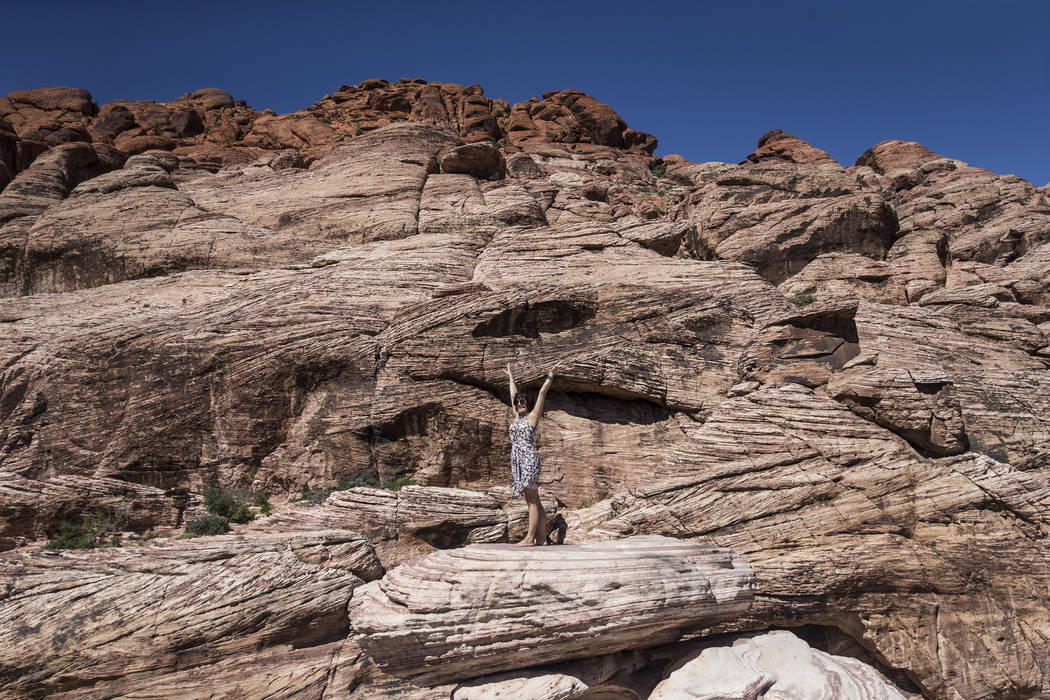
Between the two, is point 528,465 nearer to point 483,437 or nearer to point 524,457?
point 524,457

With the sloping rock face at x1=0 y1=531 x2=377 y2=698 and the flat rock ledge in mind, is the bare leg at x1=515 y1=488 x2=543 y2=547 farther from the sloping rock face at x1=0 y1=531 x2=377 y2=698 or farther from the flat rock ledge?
the sloping rock face at x1=0 y1=531 x2=377 y2=698

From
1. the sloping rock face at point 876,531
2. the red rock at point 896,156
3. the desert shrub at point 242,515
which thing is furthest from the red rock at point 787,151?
the desert shrub at point 242,515

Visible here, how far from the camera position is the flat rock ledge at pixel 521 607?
8883 millimetres

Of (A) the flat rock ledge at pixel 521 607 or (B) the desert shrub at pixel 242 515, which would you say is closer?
(A) the flat rock ledge at pixel 521 607

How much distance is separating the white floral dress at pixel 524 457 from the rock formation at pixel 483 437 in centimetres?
165

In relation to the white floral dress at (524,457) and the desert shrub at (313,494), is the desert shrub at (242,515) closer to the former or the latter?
the desert shrub at (313,494)

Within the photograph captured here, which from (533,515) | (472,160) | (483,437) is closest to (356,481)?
(483,437)

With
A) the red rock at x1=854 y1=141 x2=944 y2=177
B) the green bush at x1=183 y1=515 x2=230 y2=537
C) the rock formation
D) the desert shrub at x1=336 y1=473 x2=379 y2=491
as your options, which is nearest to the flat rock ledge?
the rock formation

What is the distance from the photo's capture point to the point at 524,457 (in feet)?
36.8

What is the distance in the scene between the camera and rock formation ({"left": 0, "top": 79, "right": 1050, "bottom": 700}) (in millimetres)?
9703

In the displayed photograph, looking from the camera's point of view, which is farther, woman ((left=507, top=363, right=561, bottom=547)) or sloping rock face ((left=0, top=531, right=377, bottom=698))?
woman ((left=507, top=363, right=561, bottom=547))

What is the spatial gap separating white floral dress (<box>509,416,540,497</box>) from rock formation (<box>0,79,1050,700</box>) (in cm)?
165

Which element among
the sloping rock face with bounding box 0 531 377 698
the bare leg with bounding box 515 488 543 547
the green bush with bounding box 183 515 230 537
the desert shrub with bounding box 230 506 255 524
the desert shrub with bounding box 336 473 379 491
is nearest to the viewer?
the sloping rock face with bounding box 0 531 377 698

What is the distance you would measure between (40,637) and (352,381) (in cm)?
866
